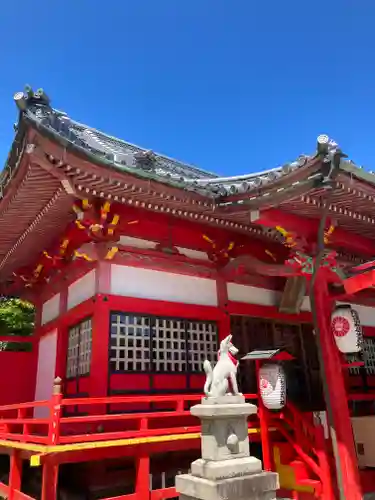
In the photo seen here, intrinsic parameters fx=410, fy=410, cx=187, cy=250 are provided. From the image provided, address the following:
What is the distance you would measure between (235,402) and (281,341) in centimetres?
568

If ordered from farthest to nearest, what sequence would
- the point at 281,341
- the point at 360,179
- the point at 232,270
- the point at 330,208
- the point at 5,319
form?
the point at 5,319 < the point at 281,341 < the point at 232,270 < the point at 330,208 < the point at 360,179

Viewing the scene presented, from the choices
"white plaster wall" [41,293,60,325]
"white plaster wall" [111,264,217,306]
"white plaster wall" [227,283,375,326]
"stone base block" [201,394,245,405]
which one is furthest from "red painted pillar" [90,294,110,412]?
"white plaster wall" [227,283,375,326]

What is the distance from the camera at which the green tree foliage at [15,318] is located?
2123cm

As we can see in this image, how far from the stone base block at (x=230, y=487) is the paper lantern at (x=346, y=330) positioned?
11.0ft

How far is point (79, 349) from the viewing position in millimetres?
9352

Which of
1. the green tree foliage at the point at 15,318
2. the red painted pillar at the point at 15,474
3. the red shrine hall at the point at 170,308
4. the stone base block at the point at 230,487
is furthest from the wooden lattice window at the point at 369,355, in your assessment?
the green tree foliage at the point at 15,318

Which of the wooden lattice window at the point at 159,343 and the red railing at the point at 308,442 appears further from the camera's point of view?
the wooden lattice window at the point at 159,343

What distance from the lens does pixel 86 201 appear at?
7.98m

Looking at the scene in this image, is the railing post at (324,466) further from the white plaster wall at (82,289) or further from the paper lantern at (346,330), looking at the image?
the white plaster wall at (82,289)

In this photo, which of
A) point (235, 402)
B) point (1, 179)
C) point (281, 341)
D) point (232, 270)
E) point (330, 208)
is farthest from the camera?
point (281, 341)

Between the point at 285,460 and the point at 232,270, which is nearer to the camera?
the point at 285,460

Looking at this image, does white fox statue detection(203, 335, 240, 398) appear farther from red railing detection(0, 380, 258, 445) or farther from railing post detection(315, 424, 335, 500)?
railing post detection(315, 424, 335, 500)

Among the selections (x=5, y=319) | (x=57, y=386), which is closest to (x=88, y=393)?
(x=57, y=386)

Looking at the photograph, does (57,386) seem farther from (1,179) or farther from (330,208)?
(330,208)
